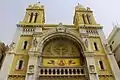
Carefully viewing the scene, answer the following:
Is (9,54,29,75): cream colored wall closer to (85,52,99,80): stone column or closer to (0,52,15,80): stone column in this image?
(0,52,15,80): stone column

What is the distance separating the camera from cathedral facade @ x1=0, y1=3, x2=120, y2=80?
15.3 metres

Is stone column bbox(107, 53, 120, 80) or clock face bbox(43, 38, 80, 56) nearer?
stone column bbox(107, 53, 120, 80)

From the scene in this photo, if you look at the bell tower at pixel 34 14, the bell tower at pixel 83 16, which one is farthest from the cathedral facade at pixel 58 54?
the bell tower at pixel 83 16

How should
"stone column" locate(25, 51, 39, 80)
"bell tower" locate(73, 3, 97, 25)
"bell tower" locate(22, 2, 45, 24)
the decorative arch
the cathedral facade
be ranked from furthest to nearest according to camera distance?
"bell tower" locate(73, 3, 97, 25)
"bell tower" locate(22, 2, 45, 24)
the decorative arch
the cathedral facade
"stone column" locate(25, 51, 39, 80)

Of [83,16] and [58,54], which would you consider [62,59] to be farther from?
[83,16]

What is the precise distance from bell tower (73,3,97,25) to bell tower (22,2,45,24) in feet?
15.8

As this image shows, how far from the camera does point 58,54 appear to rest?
702 inches

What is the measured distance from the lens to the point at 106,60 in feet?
56.1

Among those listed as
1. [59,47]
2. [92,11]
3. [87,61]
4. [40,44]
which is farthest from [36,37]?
[92,11]

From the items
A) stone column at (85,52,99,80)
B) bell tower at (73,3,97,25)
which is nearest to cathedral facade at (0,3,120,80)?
stone column at (85,52,99,80)

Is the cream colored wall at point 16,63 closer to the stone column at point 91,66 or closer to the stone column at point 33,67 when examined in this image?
the stone column at point 33,67

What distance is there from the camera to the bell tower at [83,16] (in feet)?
72.6

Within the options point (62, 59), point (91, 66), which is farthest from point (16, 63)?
point (91, 66)

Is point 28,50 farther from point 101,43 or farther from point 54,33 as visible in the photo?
point 101,43
